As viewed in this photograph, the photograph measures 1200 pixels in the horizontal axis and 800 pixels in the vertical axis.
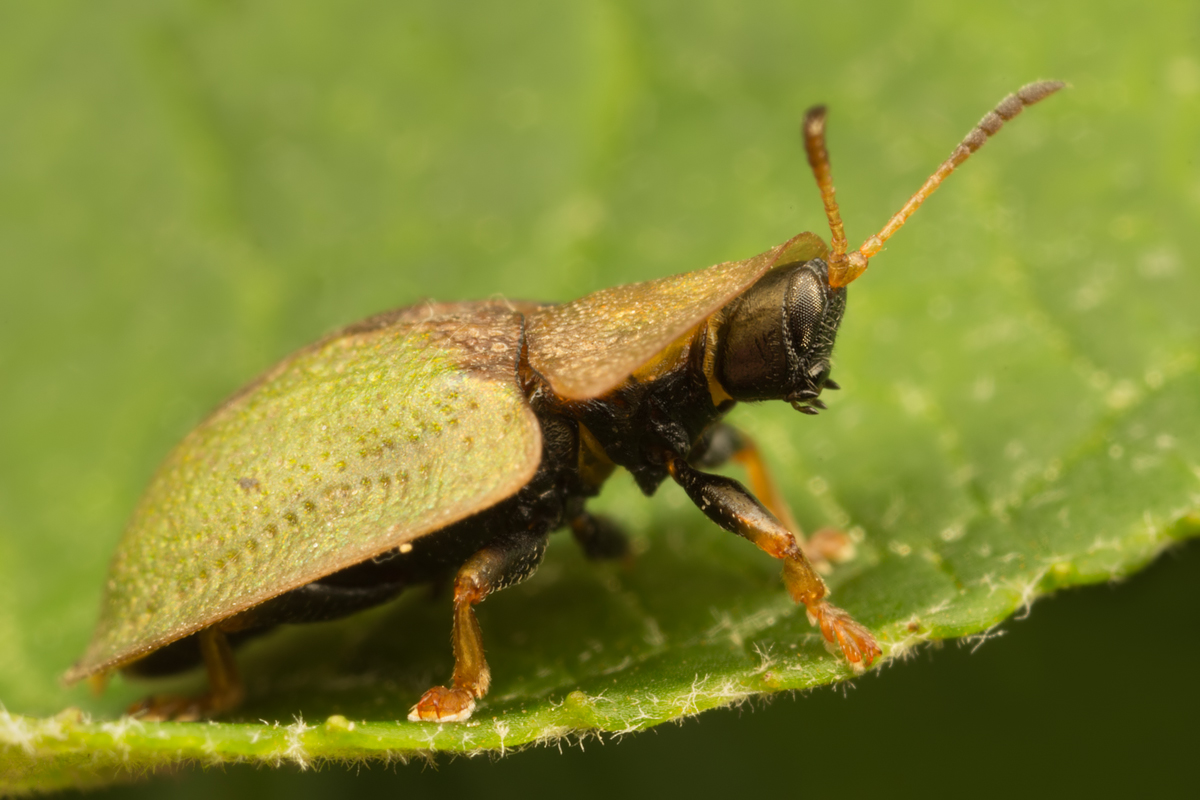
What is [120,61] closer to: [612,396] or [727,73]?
[727,73]

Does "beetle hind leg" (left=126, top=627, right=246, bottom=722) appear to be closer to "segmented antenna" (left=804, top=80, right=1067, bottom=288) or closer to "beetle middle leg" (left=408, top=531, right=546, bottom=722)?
"beetle middle leg" (left=408, top=531, right=546, bottom=722)

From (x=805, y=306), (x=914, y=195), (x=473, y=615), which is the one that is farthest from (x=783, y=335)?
(x=473, y=615)

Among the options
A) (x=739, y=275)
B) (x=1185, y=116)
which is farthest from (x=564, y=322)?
(x=1185, y=116)

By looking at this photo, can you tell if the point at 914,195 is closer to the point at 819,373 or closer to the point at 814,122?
the point at 814,122

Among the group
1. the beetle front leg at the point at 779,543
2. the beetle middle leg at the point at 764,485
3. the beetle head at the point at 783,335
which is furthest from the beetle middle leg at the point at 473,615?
the beetle head at the point at 783,335

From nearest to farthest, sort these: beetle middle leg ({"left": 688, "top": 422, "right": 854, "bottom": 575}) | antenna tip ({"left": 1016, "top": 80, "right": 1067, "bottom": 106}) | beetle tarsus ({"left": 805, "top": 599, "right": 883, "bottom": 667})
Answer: beetle tarsus ({"left": 805, "top": 599, "right": 883, "bottom": 667}) → antenna tip ({"left": 1016, "top": 80, "right": 1067, "bottom": 106}) → beetle middle leg ({"left": 688, "top": 422, "right": 854, "bottom": 575})

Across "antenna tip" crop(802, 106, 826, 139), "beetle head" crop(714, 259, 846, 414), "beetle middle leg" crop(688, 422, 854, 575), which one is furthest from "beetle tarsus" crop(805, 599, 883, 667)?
"antenna tip" crop(802, 106, 826, 139)
